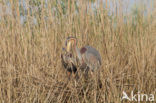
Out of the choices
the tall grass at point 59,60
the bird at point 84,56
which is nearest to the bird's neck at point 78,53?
the bird at point 84,56

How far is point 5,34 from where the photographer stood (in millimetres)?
2297

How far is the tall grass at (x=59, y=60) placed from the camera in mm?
1871

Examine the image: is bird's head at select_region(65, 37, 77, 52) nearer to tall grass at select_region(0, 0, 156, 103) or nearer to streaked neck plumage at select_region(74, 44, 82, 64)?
streaked neck plumage at select_region(74, 44, 82, 64)

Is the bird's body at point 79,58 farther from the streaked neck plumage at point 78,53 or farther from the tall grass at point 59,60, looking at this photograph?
the tall grass at point 59,60

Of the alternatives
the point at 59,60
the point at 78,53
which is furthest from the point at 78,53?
the point at 59,60

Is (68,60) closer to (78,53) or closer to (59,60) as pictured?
(78,53)

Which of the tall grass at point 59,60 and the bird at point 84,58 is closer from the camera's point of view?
the bird at point 84,58

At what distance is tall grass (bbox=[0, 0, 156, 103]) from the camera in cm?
187

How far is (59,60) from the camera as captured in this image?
7.27 ft

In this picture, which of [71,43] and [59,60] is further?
[59,60]

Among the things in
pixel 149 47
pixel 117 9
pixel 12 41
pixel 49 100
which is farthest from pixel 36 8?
pixel 149 47

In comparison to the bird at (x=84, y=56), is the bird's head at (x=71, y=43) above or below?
above

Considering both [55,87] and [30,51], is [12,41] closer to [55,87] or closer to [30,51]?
[30,51]

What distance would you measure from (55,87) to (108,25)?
32.6 inches
